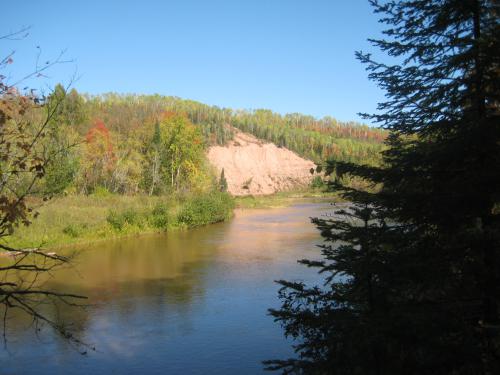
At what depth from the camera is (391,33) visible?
5492 mm

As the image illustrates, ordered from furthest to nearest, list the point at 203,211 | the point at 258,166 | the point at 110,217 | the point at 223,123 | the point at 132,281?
1. the point at 223,123
2. the point at 258,166
3. the point at 203,211
4. the point at 110,217
5. the point at 132,281

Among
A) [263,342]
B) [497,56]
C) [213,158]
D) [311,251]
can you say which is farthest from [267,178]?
[497,56]

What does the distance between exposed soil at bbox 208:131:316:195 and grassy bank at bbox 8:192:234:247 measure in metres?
47.1

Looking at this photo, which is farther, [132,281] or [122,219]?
[122,219]

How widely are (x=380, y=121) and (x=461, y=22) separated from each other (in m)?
1.55

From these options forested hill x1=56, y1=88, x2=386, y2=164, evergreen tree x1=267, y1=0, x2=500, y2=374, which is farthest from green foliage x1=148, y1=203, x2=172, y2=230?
evergreen tree x1=267, y1=0, x2=500, y2=374

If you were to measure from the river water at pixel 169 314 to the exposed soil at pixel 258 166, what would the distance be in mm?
62083

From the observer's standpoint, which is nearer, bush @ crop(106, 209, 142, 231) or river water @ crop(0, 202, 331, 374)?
river water @ crop(0, 202, 331, 374)

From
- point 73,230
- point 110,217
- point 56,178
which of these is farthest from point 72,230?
point 56,178

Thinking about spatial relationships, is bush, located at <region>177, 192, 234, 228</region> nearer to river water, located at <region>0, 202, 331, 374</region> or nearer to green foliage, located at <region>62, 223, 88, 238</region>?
green foliage, located at <region>62, 223, 88, 238</region>

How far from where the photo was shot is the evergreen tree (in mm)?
4484

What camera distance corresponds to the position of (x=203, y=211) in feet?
114

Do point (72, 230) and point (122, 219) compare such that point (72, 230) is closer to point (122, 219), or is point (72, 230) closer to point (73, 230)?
point (73, 230)

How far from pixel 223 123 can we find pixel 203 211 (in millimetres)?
69996
